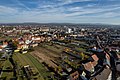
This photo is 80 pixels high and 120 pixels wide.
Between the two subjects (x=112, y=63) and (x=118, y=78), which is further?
(x=112, y=63)

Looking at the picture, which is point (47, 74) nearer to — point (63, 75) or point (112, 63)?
point (63, 75)

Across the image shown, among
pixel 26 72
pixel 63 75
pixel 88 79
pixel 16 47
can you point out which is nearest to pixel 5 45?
pixel 16 47

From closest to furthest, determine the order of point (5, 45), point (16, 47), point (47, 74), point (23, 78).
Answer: point (23, 78) < point (47, 74) < point (16, 47) < point (5, 45)

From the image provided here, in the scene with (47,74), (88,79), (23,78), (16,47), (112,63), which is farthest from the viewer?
(16,47)

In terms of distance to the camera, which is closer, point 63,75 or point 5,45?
point 63,75

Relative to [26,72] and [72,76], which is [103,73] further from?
[26,72]

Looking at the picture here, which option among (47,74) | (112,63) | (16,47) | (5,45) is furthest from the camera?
(5,45)

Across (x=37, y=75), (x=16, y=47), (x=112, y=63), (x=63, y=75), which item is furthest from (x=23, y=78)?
(x=16, y=47)

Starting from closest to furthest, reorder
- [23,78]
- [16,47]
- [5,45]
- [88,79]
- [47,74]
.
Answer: [88,79] → [23,78] → [47,74] → [16,47] → [5,45]

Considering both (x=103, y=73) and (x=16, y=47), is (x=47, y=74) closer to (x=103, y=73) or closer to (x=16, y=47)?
(x=103, y=73)
